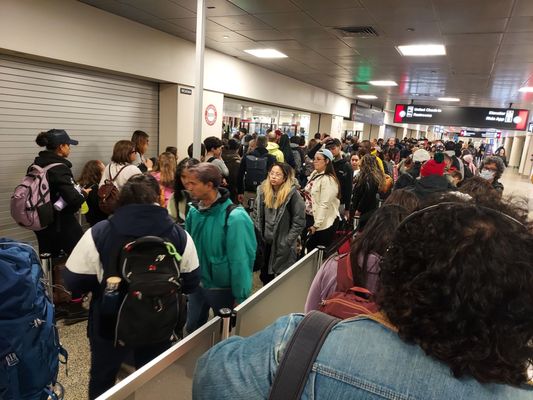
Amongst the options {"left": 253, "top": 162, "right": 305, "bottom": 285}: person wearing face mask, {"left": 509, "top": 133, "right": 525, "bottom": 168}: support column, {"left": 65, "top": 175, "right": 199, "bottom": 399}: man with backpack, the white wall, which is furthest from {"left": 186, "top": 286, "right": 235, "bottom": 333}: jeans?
{"left": 509, "top": 133, "right": 525, "bottom": 168}: support column

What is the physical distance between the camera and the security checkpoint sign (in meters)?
12.5

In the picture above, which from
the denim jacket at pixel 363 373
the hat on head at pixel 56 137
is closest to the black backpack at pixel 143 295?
the denim jacket at pixel 363 373

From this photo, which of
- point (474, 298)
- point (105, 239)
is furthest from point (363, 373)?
point (105, 239)

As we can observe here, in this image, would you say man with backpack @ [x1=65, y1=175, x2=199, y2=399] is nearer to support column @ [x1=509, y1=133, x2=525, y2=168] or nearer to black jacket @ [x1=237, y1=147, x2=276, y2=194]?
black jacket @ [x1=237, y1=147, x2=276, y2=194]

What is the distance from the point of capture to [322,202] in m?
4.37

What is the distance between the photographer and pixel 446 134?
44625mm

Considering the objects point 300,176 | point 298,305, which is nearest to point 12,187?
point 298,305

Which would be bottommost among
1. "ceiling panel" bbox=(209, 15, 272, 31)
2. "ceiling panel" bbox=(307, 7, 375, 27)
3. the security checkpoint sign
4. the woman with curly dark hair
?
the woman with curly dark hair

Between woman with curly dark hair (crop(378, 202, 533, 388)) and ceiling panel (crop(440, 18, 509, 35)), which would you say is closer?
woman with curly dark hair (crop(378, 202, 533, 388))

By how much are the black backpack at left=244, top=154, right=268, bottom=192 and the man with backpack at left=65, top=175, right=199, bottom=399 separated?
11.6 feet

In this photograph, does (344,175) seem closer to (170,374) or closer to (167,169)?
(167,169)

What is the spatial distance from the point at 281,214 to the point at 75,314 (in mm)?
2305

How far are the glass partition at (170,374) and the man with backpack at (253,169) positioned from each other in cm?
427

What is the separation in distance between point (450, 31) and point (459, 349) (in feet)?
18.4
